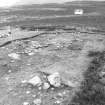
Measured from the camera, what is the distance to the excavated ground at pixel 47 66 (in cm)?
336

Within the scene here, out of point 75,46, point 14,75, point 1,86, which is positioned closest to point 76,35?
point 75,46

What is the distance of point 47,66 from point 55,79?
3.25 feet

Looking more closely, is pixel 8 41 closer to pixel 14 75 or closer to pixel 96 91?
pixel 14 75

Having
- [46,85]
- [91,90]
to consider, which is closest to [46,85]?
[46,85]

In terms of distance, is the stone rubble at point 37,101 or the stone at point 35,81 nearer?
the stone rubble at point 37,101

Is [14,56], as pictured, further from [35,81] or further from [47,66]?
[35,81]

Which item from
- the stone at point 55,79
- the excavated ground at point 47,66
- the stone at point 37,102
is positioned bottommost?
the stone at point 37,102

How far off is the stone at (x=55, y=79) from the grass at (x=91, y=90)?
526 mm

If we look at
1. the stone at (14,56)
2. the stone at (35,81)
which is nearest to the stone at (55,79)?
the stone at (35,81)

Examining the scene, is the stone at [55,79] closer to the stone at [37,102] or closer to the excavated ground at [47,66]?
the excavated ground at [47,66]

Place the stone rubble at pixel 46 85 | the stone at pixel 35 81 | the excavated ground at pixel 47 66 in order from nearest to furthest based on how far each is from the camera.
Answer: the excavated ground at pixel 47 66 → the stone rubble at pixel 46 85 → the stone at pixel 35 81

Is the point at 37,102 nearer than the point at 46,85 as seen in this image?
Yes

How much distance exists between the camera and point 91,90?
349 centimetres

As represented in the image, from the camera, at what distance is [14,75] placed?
14.2 feet
